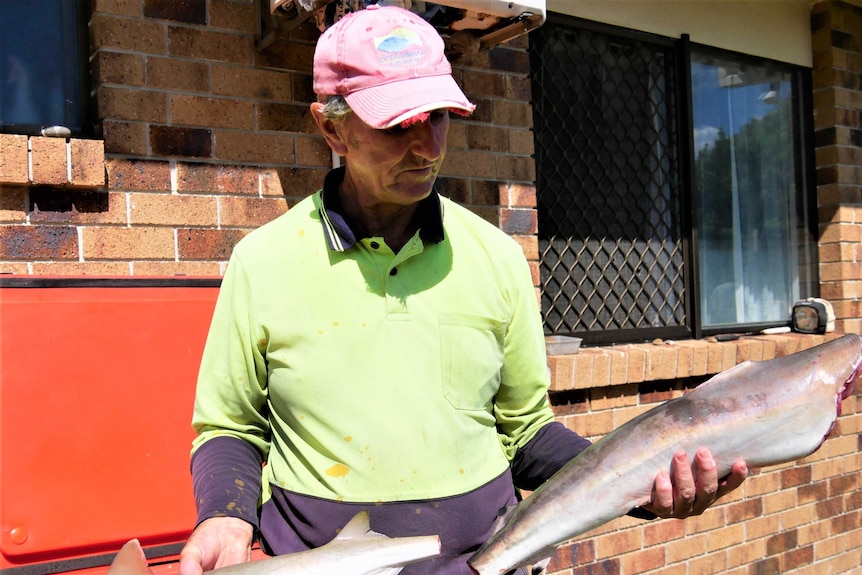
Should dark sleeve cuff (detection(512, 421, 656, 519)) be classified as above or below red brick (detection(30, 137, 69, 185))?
below

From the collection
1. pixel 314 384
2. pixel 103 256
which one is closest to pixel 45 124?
pixel 103 256

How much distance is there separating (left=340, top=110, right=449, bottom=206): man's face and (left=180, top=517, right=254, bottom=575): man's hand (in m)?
0.83

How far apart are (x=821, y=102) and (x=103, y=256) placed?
193 inches

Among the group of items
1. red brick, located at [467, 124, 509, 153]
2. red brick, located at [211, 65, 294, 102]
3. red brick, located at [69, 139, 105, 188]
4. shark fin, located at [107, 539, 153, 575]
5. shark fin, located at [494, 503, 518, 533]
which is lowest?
shark fin, located at [494, 503, 518, 533]

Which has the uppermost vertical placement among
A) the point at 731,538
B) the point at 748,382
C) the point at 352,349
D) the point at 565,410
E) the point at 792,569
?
the point at 352,349

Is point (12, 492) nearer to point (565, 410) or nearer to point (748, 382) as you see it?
point (748, 382)

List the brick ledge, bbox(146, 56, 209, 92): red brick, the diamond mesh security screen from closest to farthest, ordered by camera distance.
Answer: bbox(146, 56, 209, 92): red brick
the brick ledge
the diamond mesh security screen

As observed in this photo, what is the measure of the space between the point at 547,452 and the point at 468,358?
1.27ft

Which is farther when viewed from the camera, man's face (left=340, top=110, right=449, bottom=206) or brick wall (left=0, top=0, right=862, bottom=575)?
brick wall (left=0, top=0, right=862, bottom=575)

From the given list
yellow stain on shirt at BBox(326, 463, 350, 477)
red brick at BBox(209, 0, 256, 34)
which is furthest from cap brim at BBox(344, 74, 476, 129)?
red brick at BBox(209, 0, 256, 34)

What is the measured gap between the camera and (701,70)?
5402 mm

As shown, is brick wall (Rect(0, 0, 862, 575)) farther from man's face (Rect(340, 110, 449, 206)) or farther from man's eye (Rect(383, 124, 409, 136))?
man's eye (Rect(383, 124, 409, 136))

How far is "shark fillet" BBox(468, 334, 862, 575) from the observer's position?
197 centimetres

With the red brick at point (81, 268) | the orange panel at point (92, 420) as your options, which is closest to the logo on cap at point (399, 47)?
the orange panel at point (92, 420)
